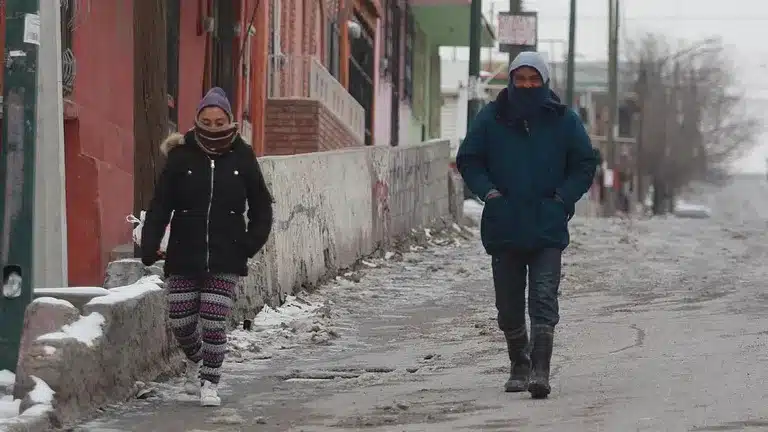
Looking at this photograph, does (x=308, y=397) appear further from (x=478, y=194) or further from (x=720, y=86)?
(x=720, y=86)

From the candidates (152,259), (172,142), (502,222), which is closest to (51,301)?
(152,259)

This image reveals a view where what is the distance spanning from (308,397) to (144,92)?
320 cm

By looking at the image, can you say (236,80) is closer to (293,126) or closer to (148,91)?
(293,126)

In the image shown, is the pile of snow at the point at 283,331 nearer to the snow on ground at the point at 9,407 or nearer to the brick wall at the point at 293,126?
the snow on ground at the point at 9,407

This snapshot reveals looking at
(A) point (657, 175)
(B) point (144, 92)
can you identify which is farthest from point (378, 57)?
(A) point (657, 175)

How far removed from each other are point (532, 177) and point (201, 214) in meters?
1.70

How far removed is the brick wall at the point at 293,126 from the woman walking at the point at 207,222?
1476 centimetres

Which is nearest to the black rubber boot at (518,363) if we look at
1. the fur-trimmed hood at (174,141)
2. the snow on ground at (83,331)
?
the fur-trimmed hood at (174,141)

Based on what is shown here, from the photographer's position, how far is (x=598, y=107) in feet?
370

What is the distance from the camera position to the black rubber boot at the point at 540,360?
9.09 m

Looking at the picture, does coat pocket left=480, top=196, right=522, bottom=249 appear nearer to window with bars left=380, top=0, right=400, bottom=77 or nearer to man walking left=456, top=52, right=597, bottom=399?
man walking left=456, top=52, right=597, bottom=399

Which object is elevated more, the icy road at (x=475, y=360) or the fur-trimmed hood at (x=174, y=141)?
the fur-trimmed hood at (x=174, y=141)

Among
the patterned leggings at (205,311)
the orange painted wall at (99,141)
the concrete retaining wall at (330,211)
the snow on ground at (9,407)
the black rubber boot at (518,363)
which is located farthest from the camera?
the orange painted wall at (99,141)

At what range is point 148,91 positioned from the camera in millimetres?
12055
